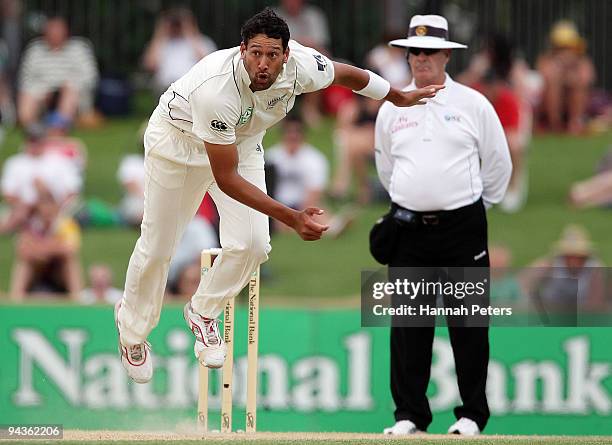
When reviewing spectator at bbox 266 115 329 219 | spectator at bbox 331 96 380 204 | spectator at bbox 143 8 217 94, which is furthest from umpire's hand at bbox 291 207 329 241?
spectator at bbox 143 8 217 94

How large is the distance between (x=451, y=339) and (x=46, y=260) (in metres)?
5.11

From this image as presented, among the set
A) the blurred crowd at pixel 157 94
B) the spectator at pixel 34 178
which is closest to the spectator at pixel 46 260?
the blurred crowd at pixel 157 94

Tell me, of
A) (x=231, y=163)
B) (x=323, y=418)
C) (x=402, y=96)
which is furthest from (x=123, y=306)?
(x=323, y=418)

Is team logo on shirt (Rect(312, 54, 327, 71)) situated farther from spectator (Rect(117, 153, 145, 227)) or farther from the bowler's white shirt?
spectator (Rect(117, 153, 145, 227))

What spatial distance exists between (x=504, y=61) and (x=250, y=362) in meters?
6.70

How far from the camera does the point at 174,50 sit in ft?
49.2

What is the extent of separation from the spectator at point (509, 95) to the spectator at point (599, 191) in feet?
1.87

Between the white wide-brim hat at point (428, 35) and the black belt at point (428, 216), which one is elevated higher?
the white wide-brim hat at point (428, 35)

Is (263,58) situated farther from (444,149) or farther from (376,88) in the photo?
(444,149)

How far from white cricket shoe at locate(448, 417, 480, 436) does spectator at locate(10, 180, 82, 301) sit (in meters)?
4.88

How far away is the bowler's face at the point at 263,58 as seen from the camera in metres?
6.28

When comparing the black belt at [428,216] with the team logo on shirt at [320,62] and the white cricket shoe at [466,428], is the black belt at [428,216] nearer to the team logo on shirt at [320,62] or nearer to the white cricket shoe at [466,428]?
the white cricket shoe at [466,428]

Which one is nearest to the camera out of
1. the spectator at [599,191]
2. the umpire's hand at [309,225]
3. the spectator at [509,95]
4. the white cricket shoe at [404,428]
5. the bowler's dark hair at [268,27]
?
the umpire's hand at [309,225]

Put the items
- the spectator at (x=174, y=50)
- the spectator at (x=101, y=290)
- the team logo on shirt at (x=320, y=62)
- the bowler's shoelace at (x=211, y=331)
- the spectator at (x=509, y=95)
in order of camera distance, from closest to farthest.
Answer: the team logo on shirt at (x=320, y=62) < the bowler's shoelace at (x=211, y=331) < the spectator at (x=101, y=290) < the spectator at (x=509, y=95) < the spectator at (x=174, y=50)
